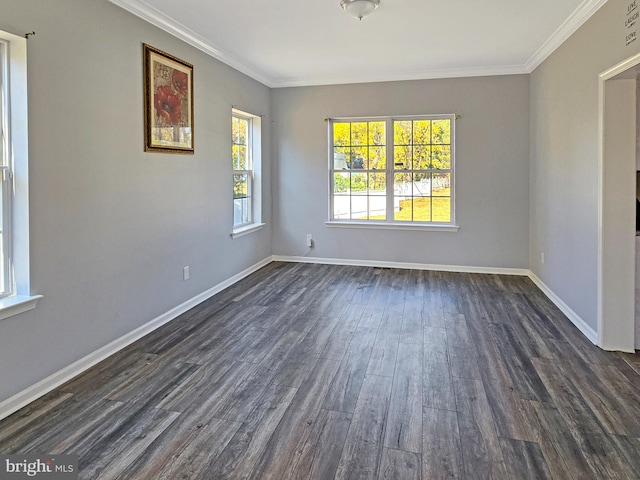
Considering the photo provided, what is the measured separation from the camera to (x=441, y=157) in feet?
18.8

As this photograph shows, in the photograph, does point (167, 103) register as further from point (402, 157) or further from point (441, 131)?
point (441, 131)

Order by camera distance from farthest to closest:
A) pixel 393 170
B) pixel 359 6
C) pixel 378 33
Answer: pixel 393 170, pixel 378 33, pixel 359 6

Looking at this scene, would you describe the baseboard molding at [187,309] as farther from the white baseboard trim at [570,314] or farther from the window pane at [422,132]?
the window pane at [422,132]

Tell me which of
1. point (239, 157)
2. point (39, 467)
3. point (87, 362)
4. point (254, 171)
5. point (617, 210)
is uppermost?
point (239, 157)

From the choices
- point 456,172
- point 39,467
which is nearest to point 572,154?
point 456,172

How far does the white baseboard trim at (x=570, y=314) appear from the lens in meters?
3.34

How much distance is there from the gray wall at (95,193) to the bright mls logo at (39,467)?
0.51 m

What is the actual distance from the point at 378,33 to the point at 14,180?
10.3 feet

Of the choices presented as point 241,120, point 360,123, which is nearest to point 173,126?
point 241,120

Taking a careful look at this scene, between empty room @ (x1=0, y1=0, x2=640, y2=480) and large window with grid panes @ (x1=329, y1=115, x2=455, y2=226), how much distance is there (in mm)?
31

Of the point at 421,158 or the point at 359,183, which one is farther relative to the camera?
the point at 359,183

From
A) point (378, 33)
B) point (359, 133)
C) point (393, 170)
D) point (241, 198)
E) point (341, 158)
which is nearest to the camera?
point (378, 33)

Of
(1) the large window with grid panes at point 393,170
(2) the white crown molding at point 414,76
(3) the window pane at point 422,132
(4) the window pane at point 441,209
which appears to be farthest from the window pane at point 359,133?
(4) the window pane at point 441,209

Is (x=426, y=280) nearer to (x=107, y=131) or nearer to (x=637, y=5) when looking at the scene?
(x=637, y=5)
